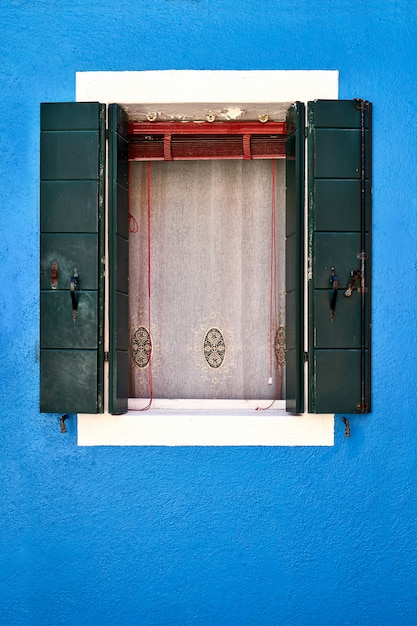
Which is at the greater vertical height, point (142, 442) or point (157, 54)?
point (157, 54)

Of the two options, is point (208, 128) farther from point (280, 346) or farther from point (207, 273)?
point (280, 346)

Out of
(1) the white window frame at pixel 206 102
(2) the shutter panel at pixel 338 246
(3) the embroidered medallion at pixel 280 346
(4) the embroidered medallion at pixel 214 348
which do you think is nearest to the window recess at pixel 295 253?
(2) the shutter panel at pixel 338 246

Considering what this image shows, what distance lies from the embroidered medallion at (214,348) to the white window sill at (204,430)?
1.08 feet

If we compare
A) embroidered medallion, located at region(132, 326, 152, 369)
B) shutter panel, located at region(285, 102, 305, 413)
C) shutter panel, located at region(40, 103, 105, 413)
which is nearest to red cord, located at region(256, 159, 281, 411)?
shutter panel, located at region(285, 102, 305, 413)

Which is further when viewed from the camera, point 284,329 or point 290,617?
point 284,329

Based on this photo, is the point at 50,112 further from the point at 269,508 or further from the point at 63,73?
the point at 269,508

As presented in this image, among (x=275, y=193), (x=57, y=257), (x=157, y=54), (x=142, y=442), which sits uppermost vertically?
(x=157, y=54)

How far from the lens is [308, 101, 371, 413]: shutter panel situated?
3385mm

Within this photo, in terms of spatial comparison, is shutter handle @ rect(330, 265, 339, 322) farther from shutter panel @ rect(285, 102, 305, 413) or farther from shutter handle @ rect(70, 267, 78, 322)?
shutter handle @ rect(70, 267, 78, 322)

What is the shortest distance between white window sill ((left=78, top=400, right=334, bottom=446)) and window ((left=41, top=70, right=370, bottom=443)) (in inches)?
4.5

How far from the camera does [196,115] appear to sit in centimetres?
358

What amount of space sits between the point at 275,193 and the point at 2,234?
4.33ft

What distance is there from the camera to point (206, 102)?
3.45 metres

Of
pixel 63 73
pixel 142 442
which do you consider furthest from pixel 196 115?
pixel 142 442
